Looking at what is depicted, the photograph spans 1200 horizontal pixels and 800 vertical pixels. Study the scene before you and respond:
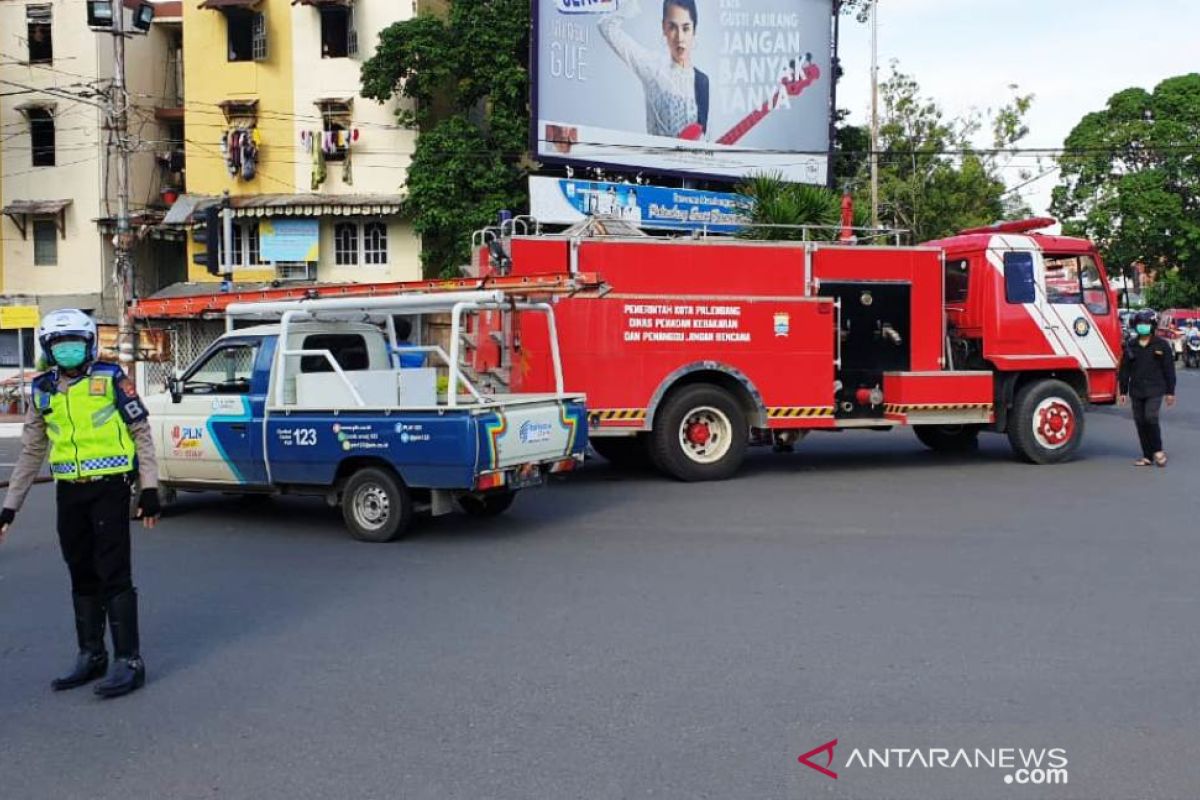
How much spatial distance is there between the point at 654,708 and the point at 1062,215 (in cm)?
5448

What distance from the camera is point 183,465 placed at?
9.65 meters

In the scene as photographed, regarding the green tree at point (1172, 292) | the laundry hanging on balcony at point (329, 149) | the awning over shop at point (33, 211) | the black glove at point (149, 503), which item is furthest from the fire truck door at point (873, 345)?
the green tree at point (1172, 292)

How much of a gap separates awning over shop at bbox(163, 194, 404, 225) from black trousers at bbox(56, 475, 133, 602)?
2533 cm

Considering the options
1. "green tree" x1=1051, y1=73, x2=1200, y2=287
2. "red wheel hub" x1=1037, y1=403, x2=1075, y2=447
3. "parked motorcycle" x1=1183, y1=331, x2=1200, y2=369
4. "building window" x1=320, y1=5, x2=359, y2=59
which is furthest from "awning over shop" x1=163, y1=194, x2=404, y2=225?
"green tree" x1=1051, y1=73, x2=1200, y2=287

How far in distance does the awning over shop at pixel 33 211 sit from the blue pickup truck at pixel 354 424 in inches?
1016

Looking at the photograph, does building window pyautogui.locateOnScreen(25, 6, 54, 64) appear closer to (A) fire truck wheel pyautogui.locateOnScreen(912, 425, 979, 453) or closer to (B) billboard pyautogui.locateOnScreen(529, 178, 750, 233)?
(B) billboard pyautogui.locateOnScreen(529, 178, 750, 233)

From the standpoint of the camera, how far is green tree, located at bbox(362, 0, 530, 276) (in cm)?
2802

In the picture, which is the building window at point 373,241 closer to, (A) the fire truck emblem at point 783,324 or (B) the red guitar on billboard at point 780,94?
(B) the red guitar on billboard at point 780,94

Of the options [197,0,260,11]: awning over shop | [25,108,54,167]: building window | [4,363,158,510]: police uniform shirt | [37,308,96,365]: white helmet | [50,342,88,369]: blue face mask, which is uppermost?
[197,0,260,11]: awning over shop

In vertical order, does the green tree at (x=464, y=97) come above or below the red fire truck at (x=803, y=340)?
above

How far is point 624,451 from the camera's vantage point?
13.5 meters

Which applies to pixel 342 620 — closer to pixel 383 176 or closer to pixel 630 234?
pixel 630 234

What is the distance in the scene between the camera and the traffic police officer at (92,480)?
510cm

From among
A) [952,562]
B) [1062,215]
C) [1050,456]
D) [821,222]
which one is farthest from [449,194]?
[1062,215]
